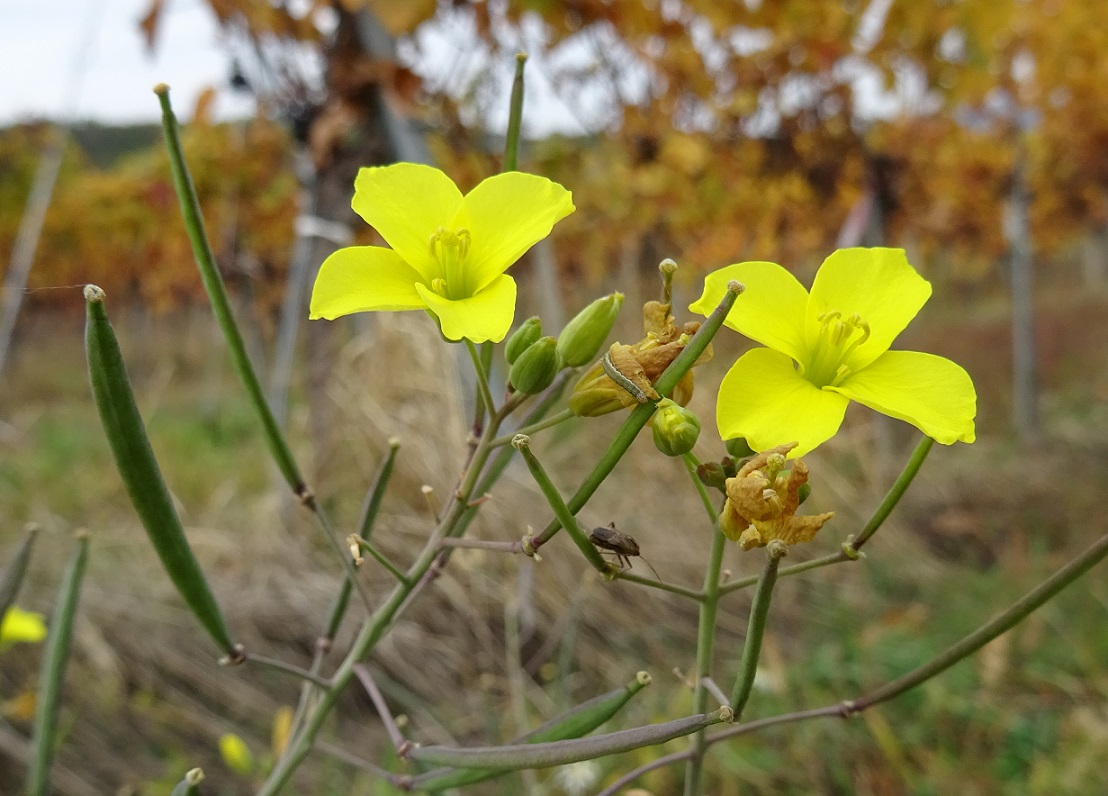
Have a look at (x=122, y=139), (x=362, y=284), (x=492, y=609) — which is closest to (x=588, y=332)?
(x=362, y=284)

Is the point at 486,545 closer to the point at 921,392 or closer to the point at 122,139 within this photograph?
the point at 921,392

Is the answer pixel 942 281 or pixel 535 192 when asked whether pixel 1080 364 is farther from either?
pixel 535 192

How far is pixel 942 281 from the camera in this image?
36.7 ft

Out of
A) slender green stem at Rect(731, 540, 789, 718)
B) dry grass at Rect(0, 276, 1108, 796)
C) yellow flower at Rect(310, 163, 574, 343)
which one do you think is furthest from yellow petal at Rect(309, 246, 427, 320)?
dry grass at Rect(0, 276, 1108, 796)

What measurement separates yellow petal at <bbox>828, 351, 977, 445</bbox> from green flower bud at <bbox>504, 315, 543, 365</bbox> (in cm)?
16

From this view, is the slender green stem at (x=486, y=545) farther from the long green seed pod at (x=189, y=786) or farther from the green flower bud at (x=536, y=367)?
the long green seed pod at (x=189, y=786)

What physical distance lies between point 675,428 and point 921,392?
0.13 metres

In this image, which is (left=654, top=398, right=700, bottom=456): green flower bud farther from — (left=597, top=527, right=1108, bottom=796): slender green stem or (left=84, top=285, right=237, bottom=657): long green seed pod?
(left=84, top=285, right=237, bottom=657): long green seed pod

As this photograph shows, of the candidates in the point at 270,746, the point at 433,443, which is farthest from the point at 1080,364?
the point at 270,746

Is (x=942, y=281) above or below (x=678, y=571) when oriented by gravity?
below

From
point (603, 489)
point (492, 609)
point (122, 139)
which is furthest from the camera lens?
point (122, 139)

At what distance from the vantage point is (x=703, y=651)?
15.6 inches

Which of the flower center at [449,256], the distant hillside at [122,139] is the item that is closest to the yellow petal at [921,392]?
the flower center at [449,256]

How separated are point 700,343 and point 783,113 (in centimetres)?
352
